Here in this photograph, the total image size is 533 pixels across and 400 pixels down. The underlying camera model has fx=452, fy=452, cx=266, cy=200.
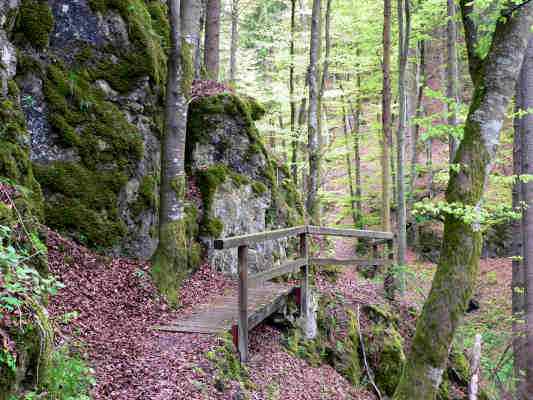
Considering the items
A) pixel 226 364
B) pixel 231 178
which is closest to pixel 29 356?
pixel 226 364

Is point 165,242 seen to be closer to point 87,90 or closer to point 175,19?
point 87,90

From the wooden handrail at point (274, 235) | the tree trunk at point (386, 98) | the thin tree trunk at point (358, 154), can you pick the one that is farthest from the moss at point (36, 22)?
the thin tree trunk at point (358, 154)

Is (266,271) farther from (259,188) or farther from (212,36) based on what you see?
(212,36)

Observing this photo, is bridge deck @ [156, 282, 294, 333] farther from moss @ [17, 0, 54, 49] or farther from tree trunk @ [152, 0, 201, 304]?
moss @ [17, 0, 54, 49]

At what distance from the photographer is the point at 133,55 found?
7758 millimetres

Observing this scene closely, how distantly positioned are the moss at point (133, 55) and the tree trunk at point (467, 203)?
538 cm

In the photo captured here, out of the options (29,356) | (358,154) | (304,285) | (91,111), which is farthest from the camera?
(358,154)

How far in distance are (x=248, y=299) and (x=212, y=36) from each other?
357 inches

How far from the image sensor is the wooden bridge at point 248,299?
538 centimetres

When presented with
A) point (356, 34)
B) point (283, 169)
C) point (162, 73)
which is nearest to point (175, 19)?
point (162, 73)

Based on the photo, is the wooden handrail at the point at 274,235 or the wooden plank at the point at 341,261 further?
the wooden plank at the point at 341,261

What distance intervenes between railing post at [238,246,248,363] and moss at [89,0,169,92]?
4.00 metres

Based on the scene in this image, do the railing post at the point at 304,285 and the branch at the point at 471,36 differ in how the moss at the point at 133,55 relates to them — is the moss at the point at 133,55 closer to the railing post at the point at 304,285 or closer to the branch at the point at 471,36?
the railing post at the point at 304,285

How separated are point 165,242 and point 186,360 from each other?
2942 millimetres
